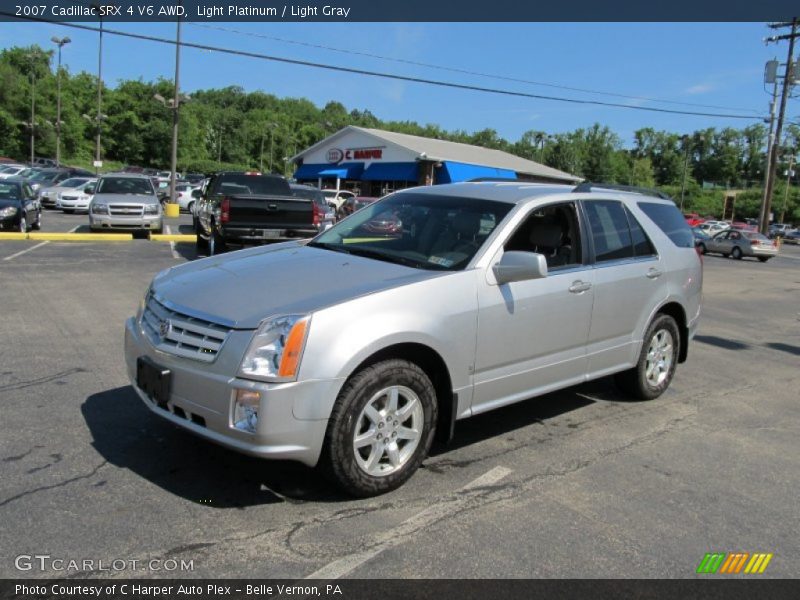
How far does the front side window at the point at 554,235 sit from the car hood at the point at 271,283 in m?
1.03

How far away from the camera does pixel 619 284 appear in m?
5.20

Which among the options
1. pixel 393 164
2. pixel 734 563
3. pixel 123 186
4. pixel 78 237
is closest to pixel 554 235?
pixel 734 563

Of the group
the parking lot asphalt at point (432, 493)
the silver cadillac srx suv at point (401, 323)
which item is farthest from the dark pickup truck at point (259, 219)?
the silver cadillac srx suv at point (401, 323)

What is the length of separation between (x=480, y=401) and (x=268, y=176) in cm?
1254

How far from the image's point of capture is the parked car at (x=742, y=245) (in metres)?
32.1

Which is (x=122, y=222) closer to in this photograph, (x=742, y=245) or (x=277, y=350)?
(x=277, y=350)

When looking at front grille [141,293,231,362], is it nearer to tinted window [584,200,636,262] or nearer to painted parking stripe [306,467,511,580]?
painted parking stripe [306,467,511,580]

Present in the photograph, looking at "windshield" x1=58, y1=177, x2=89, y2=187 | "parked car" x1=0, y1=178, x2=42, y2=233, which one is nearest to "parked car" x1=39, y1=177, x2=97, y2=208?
"windshield" x1=58, y1=177, x2=89, y2=187

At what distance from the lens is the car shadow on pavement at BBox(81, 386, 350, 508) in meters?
3.67

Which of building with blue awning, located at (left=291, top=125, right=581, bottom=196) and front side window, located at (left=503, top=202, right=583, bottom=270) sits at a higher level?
building with blue awning, located at (left=291, top=125, right=581, bottom=196)

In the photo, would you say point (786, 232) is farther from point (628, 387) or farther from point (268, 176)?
point (628, 387)

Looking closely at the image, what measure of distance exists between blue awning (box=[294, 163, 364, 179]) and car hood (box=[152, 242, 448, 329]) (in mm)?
44743

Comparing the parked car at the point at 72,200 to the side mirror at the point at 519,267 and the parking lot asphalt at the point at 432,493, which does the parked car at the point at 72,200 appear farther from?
the side mirror at the point at 519,267

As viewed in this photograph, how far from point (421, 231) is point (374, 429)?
1.65m
